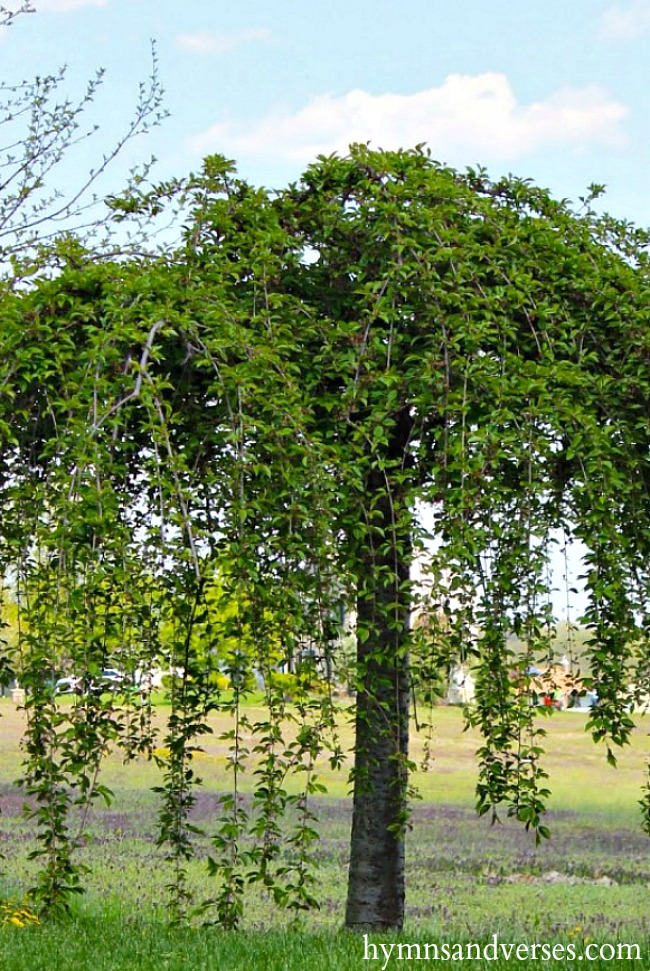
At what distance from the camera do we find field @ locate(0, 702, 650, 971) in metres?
3.89

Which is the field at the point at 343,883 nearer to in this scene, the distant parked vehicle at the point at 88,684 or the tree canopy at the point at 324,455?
the tree canopy at the point at 324,455

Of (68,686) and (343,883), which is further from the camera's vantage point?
(343,883)

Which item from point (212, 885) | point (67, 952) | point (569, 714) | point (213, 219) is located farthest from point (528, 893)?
point (569, 714)

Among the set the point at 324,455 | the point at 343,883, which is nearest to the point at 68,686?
the point at 324,455

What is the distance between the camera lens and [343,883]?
26.3ft

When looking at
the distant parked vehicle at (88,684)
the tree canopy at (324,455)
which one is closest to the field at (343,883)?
the tree canopy at (324,455)

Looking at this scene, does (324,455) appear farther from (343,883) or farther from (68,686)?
(343,883)

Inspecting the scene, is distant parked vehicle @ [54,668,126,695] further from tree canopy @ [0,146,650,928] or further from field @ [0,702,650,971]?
field @ [0,702,650,971]

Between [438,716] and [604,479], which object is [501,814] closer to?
[438,716]

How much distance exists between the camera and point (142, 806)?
10.8 meters

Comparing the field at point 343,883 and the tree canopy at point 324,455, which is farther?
the field at point 343,883

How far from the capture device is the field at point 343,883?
3891mm

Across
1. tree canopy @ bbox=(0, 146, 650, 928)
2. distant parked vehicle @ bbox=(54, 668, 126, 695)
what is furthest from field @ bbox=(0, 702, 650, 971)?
distant parked vehicle @ bbox=(54, 668, 126, 695)

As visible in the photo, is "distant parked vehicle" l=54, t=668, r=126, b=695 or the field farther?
the field
